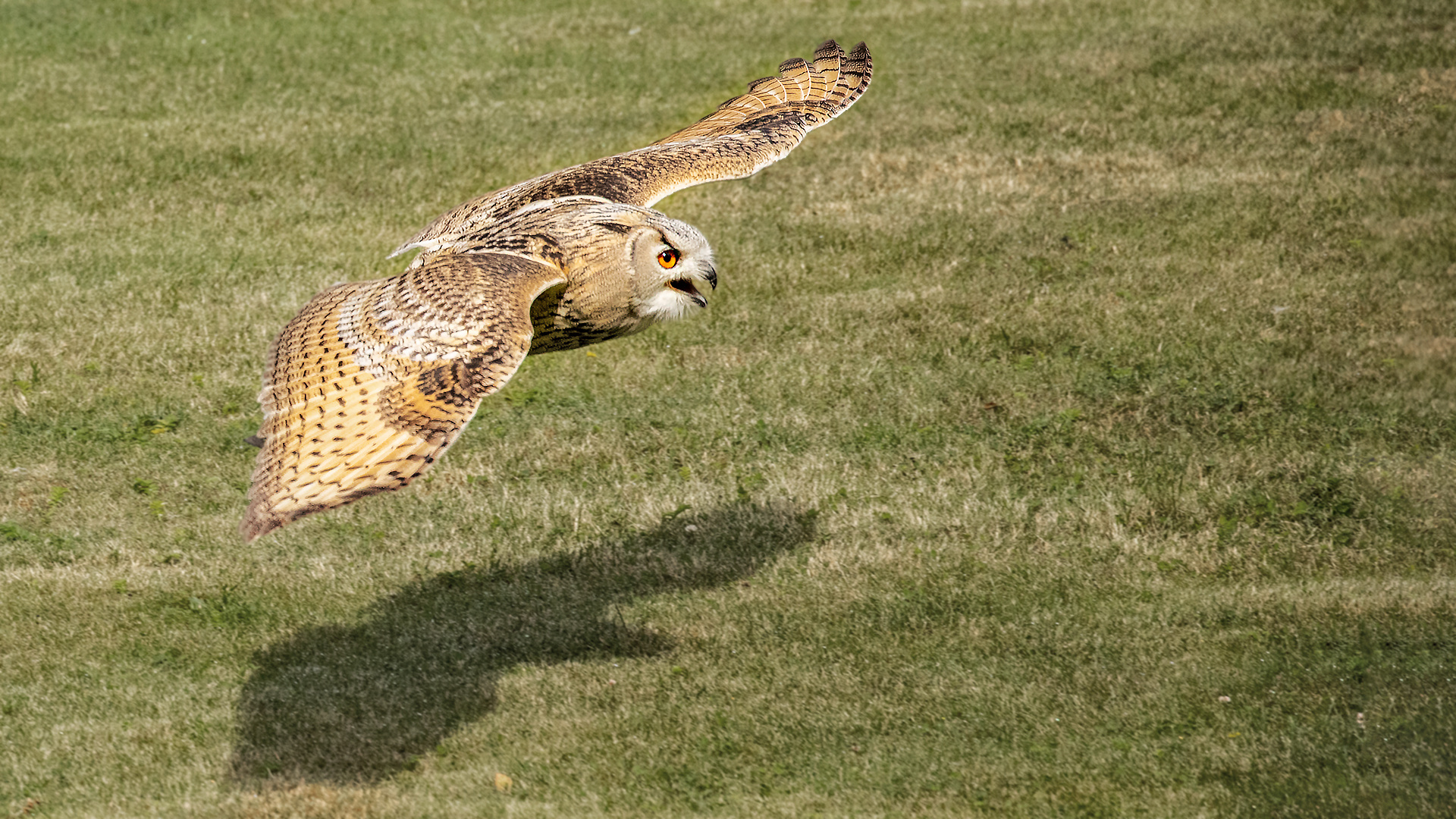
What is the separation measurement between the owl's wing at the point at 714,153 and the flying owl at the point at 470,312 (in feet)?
0.05

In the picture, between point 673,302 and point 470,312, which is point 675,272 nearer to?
point 673,302

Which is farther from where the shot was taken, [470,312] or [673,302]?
[673,302]

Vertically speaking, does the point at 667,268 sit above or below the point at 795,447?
above

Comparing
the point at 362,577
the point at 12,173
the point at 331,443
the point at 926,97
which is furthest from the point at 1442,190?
the point at 12,173

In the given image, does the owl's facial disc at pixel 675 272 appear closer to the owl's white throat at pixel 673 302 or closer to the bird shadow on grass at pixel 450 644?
the owl's white throat at pixel 673 302

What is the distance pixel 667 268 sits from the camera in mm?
7270

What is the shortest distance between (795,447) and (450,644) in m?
3.24

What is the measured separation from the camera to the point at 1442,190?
48.4ft

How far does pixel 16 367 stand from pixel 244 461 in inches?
102

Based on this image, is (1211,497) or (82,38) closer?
(1211,497)

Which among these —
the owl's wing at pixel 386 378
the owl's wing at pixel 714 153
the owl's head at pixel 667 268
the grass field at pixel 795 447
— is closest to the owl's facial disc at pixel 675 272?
the owl's head at pixel 667 268

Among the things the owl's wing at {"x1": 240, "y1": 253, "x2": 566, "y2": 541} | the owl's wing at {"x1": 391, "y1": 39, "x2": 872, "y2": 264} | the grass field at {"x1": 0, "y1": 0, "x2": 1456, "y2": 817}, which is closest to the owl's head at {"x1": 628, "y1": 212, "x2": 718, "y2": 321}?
the owl's wing at {"x1": 240, "y1": 253, "x2": 566, "y2": 541}

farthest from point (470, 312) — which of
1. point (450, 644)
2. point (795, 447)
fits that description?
point (795, 447)

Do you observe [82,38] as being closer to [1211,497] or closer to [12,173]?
[12,173]
